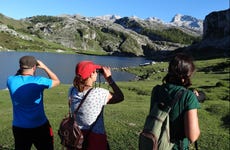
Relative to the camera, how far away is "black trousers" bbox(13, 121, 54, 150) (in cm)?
1021

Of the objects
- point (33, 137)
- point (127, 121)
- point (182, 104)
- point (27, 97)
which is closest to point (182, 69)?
point (182, 104)

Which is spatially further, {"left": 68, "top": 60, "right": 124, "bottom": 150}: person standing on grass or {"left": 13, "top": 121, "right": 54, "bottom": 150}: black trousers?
{"left": 13, "top": 121, "right": 54, "bottom": 150}: black trousers

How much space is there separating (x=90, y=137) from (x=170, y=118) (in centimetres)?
221

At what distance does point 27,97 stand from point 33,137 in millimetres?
1096

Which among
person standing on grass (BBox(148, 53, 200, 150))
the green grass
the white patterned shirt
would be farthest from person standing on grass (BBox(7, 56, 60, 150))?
the green grass

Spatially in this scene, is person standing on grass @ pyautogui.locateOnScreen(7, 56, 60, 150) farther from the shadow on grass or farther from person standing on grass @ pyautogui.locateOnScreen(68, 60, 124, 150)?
the shadow on grass

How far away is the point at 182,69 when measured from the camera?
25.0ft

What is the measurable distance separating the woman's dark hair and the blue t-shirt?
3.86m

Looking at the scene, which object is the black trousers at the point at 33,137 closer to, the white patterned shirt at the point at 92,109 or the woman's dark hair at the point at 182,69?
the white patterned shirt at the point at 92,109

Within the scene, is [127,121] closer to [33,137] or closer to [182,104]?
[33,137]

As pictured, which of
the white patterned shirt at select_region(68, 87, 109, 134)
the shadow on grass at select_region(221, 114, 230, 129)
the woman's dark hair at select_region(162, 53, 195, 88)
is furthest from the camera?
the shadow on grass at select_region(221, 114, 230, 129)

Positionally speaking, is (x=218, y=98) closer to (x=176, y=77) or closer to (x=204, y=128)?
(x=204, y=128)

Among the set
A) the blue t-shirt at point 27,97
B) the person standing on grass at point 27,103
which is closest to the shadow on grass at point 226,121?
the person standing on grass at point 27,103

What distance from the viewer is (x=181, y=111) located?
24.4 feet
